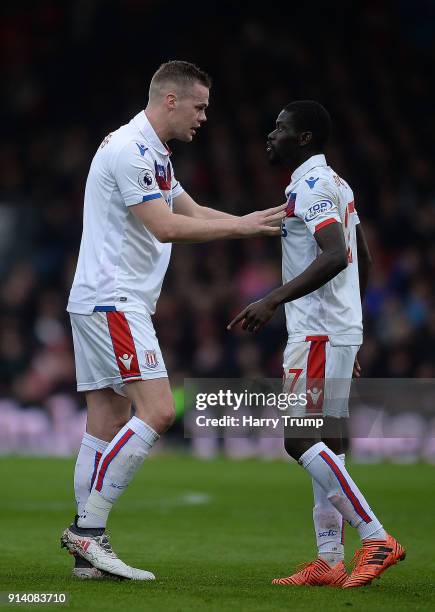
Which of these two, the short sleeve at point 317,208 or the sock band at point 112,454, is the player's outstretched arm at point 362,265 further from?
the sock band at point 112,454

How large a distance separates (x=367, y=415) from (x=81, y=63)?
11.3 meters

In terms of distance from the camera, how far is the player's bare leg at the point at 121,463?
5852 mm

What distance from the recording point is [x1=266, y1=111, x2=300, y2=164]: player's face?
5.99 metres

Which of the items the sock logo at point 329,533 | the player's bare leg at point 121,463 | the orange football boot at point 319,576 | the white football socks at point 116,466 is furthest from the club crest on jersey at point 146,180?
the orange football boot at point 319,576

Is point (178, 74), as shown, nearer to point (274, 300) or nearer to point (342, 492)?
point (274, 300)

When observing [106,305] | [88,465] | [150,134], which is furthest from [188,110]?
[88,465]

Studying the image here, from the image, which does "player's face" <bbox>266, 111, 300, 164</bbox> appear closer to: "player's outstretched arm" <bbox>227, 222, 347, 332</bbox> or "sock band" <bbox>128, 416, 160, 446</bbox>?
"player's outstretched arm" <bbox>227, 222, 347, 332</bbox>

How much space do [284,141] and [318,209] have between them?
47 cm

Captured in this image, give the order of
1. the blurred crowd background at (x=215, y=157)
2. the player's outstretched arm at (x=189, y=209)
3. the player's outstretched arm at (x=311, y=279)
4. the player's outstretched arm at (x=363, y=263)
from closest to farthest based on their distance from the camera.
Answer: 1. the player's outstretched arm at (x=311, y=279)
2. the player's outstretched arm at (x=363, y=263)
3. the player's outstretched arm at (x=189, y=209)
4. the blurred crowd background at (x=215, y=157)

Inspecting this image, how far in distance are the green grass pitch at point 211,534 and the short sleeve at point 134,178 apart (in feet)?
5.65

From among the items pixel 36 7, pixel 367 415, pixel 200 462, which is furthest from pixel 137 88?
pixel 367 415

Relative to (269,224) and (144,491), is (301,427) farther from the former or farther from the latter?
(144,491)

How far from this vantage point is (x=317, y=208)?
18.7ft

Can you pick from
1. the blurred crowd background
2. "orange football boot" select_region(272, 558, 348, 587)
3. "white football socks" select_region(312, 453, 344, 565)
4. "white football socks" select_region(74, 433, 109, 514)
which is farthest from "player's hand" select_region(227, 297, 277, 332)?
the blurred crowd background
